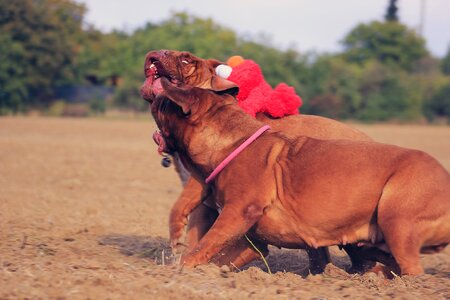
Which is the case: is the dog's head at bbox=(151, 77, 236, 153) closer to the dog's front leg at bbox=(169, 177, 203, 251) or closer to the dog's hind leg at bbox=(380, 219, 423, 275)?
the dog's front leg at bbox=(169, 177, 203, 251)

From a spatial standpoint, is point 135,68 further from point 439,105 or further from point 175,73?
point 175,73

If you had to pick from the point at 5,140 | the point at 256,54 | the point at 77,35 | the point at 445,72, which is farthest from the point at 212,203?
the point at 445,72

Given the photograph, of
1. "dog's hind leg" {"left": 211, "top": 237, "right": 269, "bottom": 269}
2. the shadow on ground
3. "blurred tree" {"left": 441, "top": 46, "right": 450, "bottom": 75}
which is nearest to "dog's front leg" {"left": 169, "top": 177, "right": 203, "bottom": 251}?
"dog's hind leg" {"left": 211, "top": 237, "right": 269, "bottom": 269}

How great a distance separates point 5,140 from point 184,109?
66.4 feet

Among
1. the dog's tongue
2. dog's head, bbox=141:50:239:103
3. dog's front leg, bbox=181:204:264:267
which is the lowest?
dog's front leg, bbox=181:204:264:267

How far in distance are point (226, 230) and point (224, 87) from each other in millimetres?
1223

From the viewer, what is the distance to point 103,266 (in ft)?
18.1

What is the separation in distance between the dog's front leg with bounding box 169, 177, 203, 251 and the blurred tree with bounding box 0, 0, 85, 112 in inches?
1694

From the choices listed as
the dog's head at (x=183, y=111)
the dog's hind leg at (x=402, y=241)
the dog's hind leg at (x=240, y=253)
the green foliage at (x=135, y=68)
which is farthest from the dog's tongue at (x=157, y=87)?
the green foliage at (x=135, y=68)

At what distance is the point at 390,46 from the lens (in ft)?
274

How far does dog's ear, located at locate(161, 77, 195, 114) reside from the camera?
5559 millimetres

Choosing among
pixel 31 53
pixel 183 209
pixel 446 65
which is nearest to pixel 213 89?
pixel 183 209

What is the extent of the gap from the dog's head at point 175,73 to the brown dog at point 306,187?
0.37 metres

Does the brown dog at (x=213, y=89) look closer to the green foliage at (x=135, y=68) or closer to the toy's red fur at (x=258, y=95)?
the toy's red fur at (x=258, y=95)
